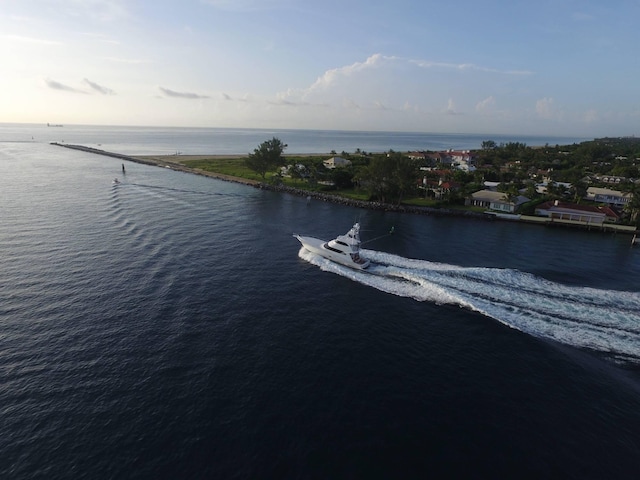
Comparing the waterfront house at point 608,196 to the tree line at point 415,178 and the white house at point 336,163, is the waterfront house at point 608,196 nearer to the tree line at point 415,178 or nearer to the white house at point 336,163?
the tree line at point 415,178

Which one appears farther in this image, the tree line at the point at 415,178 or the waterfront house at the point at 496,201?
the tree line at the point at 415,178

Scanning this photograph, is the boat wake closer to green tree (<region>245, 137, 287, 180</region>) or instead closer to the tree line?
the tree line

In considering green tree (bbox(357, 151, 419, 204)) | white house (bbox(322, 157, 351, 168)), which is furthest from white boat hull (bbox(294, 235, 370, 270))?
white house (bbox(322, 157, 351, 168))

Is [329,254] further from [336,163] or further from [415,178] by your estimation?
[336,163]

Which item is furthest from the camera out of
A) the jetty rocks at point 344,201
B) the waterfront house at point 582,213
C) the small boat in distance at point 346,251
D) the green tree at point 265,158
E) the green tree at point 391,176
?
the green tree at point 265,158

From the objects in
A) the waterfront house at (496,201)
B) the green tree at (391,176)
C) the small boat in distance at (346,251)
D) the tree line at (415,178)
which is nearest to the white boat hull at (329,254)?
the small boat in distance at (346,251)

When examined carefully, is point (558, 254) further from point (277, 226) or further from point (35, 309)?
point (35, 309)
